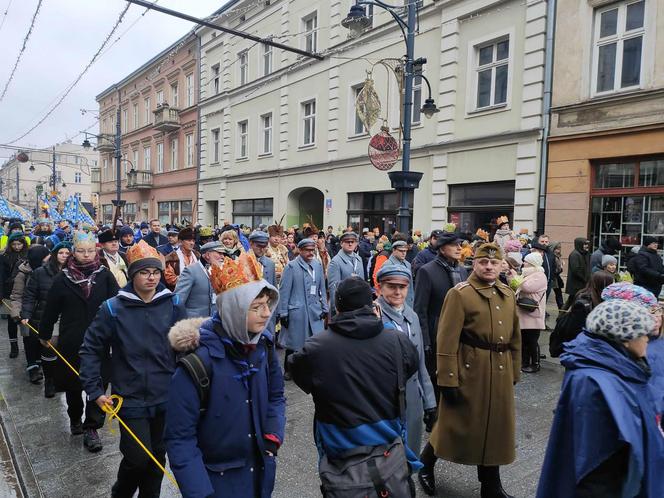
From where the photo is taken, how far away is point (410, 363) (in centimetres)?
252

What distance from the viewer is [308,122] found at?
20141mm

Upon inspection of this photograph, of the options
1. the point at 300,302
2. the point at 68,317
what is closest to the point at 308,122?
the point at 300,302

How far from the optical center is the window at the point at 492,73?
12.9m

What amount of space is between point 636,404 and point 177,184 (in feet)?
99.5

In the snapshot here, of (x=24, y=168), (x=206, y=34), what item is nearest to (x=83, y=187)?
(x=24, y=168)

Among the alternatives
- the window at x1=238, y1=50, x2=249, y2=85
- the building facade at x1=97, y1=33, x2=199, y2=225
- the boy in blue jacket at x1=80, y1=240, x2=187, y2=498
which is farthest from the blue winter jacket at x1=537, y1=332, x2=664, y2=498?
the window at x1=238, y1=50, x2=249, y2=85

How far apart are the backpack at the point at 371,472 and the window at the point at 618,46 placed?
11.1 m

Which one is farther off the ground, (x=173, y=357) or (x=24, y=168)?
(x=24, y=168)

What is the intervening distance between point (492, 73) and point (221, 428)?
1327cm

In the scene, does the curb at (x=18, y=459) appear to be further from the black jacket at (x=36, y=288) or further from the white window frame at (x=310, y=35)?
the white window frame at (x=310, y=35)

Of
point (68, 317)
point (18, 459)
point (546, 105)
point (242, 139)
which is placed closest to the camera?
point (18, 459)

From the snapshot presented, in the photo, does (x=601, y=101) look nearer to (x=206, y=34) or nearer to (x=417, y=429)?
(x=417, y=429)

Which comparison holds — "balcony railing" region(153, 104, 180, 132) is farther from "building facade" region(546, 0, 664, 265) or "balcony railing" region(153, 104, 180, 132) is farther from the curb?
the curb

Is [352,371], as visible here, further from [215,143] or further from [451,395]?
[215,143]
